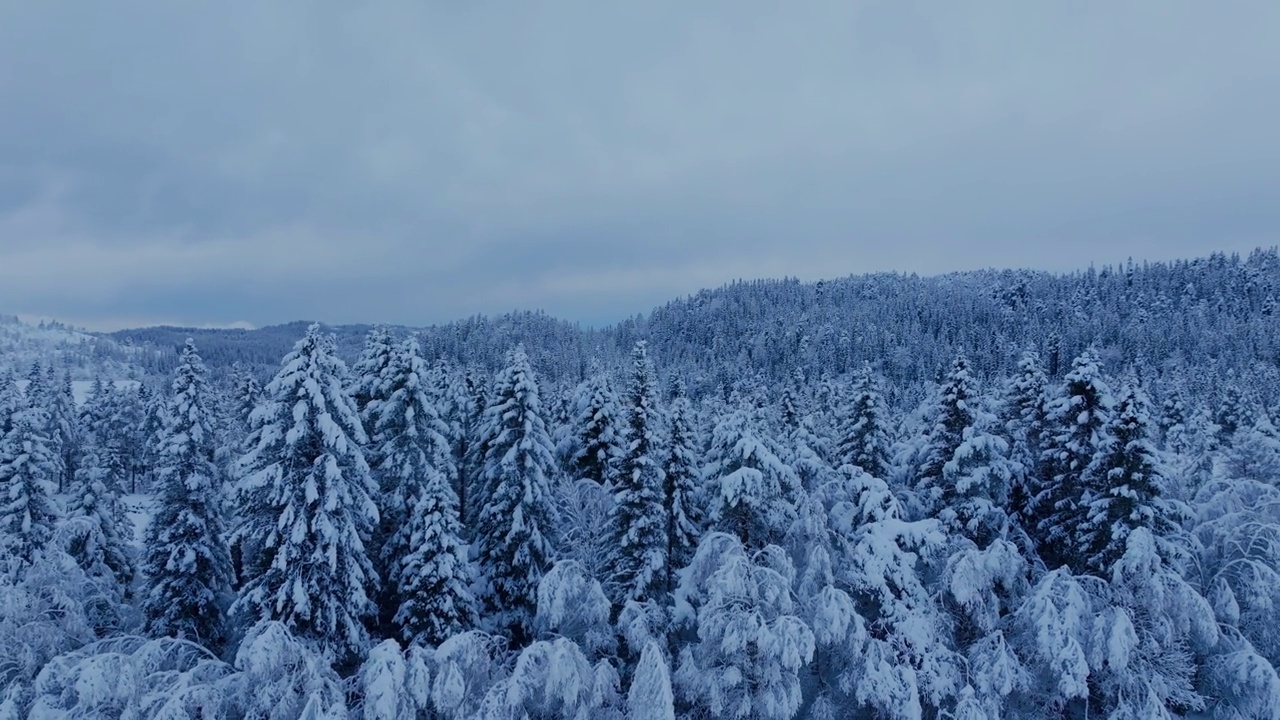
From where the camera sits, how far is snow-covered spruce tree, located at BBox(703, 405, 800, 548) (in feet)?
64.1

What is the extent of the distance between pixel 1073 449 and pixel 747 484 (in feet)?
42.9

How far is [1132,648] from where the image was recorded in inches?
647

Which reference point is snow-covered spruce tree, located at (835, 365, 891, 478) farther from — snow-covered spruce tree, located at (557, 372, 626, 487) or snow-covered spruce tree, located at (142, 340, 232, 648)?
snow-covered spruce tree, located at (142, 340, 232, 648)

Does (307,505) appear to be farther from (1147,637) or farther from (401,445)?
(1147,637)

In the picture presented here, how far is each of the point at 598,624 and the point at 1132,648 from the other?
13.6m

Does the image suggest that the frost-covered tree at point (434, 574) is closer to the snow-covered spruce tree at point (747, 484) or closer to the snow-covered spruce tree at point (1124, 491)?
the snow-covered spruce tree at point (747, 484)

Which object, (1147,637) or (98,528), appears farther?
(98,528)

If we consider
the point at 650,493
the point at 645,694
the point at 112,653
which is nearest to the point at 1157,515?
the point at 650,493

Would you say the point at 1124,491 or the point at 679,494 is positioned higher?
the point at 1124,491

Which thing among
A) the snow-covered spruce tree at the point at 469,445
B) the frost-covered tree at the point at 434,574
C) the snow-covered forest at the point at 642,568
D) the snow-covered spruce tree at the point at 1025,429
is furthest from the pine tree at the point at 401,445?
the snow-covered spruce tree at the point at 1025,429

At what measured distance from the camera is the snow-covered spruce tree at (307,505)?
18141mm

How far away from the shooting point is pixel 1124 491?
21.1 meters

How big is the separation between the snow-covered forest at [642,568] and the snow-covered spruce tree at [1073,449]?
0.13 m

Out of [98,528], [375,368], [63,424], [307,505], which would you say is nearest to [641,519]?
[307,505]
